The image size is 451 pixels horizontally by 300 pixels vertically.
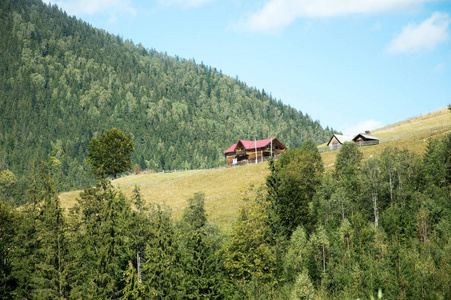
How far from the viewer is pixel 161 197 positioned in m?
81.4

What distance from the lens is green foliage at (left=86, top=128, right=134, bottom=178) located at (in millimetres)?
102750

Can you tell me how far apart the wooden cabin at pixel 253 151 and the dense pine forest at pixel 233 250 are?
48.2m

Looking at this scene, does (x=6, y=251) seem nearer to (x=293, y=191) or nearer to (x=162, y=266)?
(x=162, y=266)

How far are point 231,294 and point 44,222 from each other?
70.8ft

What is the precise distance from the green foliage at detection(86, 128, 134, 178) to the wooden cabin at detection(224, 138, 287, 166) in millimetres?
29158

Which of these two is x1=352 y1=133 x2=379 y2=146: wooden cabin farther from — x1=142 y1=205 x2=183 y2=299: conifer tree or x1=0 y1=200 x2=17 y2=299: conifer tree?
x1=0 y1=200 x2=17 y2=299: conifer tree

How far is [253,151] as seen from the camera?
106 metres

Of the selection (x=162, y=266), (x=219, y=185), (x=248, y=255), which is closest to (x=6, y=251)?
(x=162, y=266)

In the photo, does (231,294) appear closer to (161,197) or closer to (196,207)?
(196,207)

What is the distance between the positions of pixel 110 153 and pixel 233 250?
6837cm

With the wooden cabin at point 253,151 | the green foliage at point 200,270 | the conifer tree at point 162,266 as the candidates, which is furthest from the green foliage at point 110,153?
the conifer tree at point 162,266

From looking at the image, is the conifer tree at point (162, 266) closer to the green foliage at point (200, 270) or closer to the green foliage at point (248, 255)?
the green foliage at point (200, 270)

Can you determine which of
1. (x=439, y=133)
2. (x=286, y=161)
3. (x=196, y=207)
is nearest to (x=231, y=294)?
(x=196, y=207)

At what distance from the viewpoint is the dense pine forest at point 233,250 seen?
132ft
